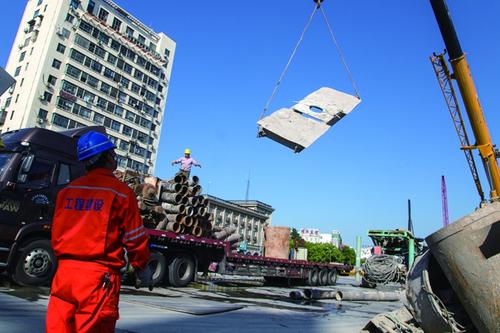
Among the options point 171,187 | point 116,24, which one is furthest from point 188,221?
point 116,24

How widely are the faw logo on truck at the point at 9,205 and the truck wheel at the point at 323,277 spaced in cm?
1341

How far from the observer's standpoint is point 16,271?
26.6ft

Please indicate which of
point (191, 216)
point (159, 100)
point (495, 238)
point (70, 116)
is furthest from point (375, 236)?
point (159, 100)

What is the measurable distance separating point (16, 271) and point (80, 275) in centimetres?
679

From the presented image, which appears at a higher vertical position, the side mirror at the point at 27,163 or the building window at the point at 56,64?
the building window at the point at 56,64

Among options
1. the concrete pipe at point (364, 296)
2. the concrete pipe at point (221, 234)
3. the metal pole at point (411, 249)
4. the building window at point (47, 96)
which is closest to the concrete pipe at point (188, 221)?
the concrete pipe at point (221, 234)

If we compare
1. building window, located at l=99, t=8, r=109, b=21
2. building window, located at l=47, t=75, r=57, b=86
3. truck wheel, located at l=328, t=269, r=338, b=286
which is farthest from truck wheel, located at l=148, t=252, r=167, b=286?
building window, located at l=99, t=8, r=109, b=21

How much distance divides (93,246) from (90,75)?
64401mm

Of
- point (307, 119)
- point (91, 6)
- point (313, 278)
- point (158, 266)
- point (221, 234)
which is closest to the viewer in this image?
point (307, 119)

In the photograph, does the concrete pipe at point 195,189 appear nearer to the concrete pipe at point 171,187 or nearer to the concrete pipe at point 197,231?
the concrete pipe at point 171,187

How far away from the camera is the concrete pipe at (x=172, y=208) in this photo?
12109 mm

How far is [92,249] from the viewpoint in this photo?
2488 mm

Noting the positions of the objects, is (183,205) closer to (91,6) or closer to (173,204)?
(173,204)

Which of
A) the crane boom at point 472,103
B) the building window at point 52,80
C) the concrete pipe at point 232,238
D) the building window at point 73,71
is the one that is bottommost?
the concrete pipe at point 232,238
